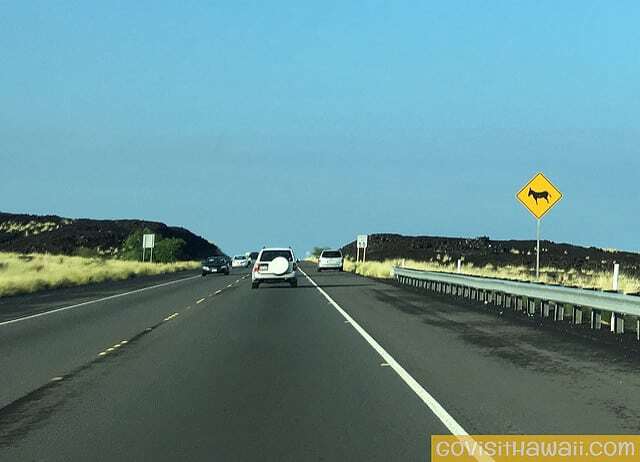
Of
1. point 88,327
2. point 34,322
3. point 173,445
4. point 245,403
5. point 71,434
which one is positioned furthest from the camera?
point 34,322

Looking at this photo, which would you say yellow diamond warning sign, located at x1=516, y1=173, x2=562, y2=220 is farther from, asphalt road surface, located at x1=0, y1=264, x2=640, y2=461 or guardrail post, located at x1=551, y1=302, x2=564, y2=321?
asphalt road surface, located at x1=0, y1=264, x2=640, y2=461

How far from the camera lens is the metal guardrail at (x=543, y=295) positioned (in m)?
17.1

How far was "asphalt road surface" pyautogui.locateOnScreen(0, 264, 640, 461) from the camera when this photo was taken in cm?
806

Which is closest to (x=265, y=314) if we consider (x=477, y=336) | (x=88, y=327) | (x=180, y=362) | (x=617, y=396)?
(x=88, y=327)

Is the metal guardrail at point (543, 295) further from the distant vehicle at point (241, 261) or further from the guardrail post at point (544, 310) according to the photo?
the distant vehicle at point (241, 261)

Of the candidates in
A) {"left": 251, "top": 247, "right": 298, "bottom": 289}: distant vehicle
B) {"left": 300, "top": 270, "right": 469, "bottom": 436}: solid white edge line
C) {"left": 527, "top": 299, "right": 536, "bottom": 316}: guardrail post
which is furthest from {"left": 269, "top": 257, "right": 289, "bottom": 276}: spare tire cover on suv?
{"left": 300, "top": 270, "right": 469, "bottom": 436}: solid white edge line

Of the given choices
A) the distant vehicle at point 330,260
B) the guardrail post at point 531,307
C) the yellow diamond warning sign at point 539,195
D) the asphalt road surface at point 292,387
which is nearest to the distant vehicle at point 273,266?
the yellow diamond warning sign at point 539,195

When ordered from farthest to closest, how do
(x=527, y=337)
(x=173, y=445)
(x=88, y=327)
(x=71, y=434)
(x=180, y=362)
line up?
(x=88, y=327) < (x=527, y=337) < (x=180, y=362) < (x=71, y=434) < (x=173, y=445)

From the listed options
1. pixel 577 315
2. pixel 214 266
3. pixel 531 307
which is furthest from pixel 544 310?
pixel 214 266

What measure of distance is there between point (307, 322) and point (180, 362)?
767cm

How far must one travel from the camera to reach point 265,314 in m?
23.9

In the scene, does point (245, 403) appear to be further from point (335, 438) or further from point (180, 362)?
point (180, 362)

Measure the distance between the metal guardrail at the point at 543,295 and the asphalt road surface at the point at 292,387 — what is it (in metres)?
1.08

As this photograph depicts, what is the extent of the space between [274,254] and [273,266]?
0.78 metres
